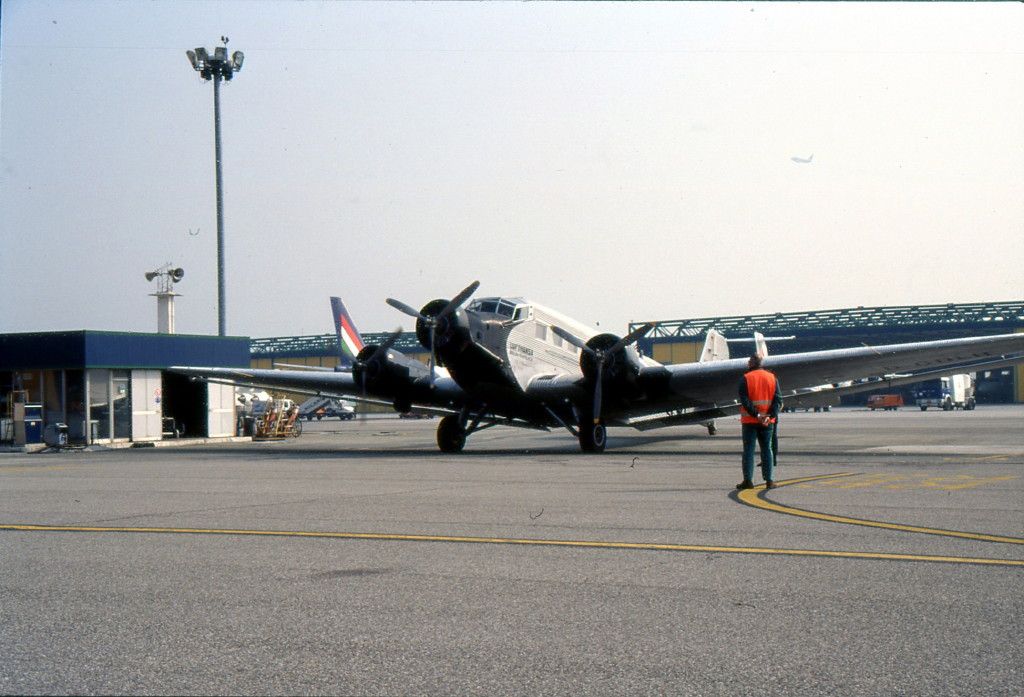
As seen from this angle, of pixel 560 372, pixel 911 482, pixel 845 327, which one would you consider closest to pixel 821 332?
pixel 845 327

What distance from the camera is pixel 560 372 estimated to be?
98.2ft

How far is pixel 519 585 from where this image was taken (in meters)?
7.37

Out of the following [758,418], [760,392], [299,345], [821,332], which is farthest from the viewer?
[299,345]

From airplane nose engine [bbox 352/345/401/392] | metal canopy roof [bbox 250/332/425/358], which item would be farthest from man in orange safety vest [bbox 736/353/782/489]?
metal canopy roof [bbox 250/332/425/358]

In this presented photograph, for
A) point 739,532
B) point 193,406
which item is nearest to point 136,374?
point 193,406

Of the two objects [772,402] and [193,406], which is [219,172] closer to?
[193,406]

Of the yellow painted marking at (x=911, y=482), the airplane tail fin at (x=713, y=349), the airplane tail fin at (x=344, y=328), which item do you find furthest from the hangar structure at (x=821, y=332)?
the yellow painted marking at (x=911, y=482)

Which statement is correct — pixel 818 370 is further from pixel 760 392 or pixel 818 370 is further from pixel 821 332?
pixel 821 332

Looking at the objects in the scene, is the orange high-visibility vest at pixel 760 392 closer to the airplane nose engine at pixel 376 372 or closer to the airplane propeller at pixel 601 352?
the airplane propeller at pixel 601 352

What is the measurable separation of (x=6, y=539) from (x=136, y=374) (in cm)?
3048

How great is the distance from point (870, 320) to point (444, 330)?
8038 cm

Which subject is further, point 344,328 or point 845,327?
point 845,327

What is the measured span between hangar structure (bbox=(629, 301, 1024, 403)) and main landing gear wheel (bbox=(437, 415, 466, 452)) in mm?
63892

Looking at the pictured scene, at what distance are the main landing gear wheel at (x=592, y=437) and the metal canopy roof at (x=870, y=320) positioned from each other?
64596mm
